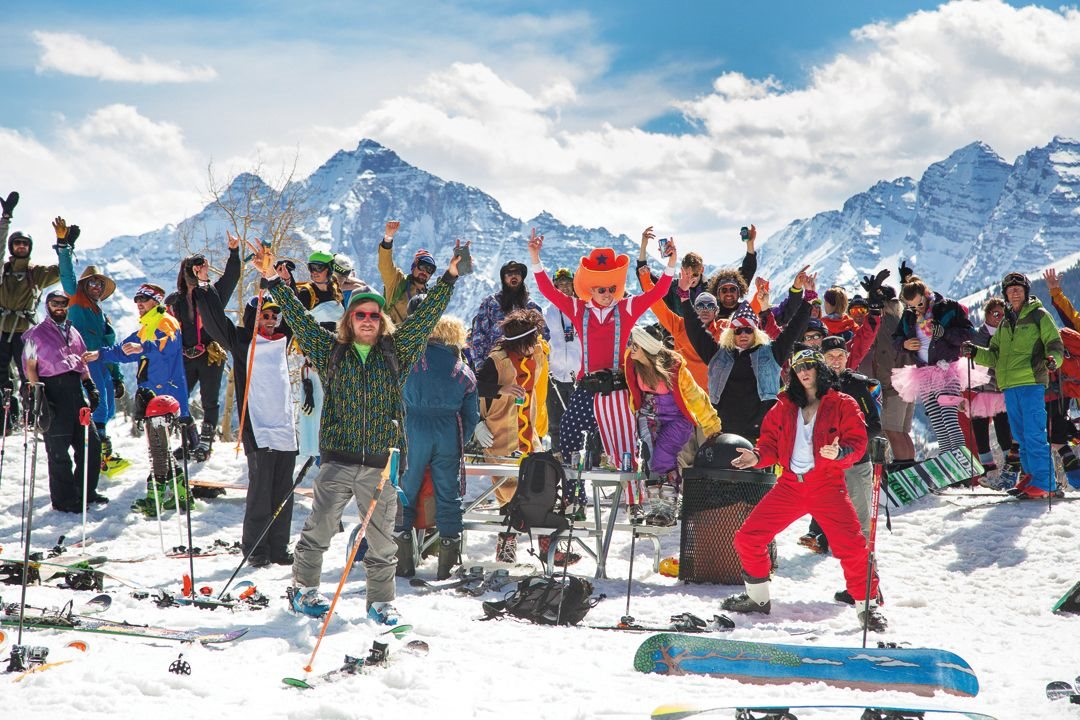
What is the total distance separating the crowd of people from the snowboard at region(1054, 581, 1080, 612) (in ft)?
4.57

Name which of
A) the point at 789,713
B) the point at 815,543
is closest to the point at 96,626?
the point at 789,713

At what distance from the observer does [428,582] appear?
6957 millimetres

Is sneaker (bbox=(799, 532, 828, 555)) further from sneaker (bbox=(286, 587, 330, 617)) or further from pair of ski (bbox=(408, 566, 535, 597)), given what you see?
sneaker (bbox=(286, 587, 330, 617))

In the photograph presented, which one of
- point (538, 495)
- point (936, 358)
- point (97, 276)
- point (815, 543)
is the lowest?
point (815, 543)

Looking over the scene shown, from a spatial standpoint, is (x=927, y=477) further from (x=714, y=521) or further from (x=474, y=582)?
(x=474, y=582)

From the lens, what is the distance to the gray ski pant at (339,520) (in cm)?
551

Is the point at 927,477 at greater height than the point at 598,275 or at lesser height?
lesser

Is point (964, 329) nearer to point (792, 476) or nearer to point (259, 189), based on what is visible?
point (792, 476)

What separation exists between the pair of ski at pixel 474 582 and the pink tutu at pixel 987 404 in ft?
→ 20.5

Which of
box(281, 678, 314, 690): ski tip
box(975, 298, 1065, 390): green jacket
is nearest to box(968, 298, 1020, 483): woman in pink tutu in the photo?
box(975, 298, 1065, 390): green jacket

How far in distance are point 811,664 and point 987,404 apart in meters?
6.78

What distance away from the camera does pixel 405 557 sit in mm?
7066

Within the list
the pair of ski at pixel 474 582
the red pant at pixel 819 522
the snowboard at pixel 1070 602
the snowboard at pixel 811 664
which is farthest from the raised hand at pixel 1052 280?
the pair of ski at pixel 474 582

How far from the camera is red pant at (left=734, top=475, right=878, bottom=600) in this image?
5996 mm
